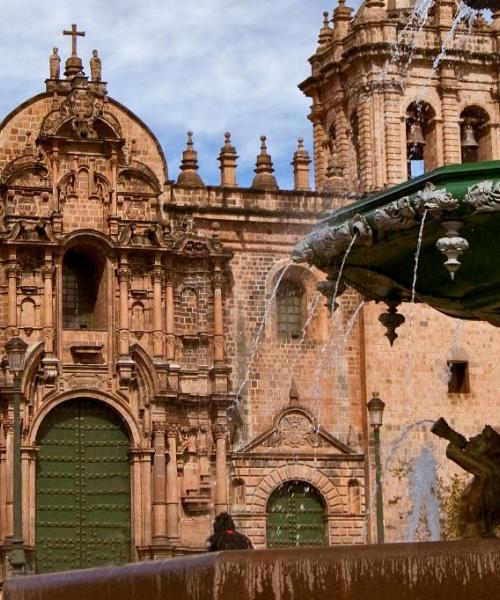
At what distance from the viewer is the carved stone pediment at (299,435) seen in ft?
113

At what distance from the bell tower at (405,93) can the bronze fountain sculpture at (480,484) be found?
2239 centimetres

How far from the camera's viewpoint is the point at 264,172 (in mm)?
35688

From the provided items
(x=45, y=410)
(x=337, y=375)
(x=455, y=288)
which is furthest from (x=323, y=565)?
(x=337, y=375)

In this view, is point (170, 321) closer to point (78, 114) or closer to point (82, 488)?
point (82, 488)

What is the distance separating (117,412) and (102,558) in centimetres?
287

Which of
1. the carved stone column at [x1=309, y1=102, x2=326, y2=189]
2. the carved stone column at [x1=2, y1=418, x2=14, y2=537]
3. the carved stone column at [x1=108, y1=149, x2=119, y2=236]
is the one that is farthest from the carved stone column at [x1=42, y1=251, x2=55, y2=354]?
the carved stone column at [x1=309, y1=102, x2=326, y2=189]

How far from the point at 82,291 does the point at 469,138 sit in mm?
9009

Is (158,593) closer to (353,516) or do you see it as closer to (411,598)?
(411,598)

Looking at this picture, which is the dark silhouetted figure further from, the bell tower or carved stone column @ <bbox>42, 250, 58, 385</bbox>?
the bell tower

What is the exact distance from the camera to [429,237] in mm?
13859

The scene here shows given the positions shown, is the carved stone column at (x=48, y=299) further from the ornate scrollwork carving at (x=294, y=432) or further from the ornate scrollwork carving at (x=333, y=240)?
the ornate scrollwork carving at (x=333, y=240)

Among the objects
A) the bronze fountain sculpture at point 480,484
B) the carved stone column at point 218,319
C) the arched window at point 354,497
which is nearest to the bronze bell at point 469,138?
the carved stone column at point 218,319

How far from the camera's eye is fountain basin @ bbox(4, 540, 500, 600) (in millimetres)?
11125

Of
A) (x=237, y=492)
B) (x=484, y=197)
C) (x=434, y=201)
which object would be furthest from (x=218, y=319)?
(x=484, y=197)
